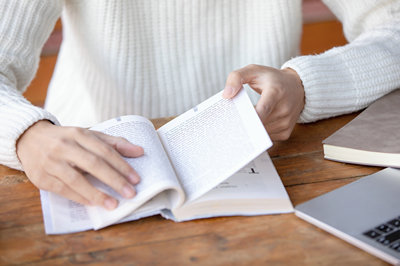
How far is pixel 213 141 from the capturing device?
2.46 ft

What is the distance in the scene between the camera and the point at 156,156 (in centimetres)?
73

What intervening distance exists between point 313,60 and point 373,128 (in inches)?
7.7

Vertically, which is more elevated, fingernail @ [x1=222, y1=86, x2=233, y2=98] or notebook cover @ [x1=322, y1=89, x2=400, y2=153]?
fingernail @ [x1=222, y1=86, x2=233, y2=98]

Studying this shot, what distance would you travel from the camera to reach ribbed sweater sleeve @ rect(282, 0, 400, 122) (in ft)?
3.11

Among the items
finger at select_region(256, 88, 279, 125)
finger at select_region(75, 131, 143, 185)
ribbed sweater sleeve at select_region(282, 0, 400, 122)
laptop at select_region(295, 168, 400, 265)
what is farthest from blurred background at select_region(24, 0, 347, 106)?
finger at select_region(75, 131, 143, 185)

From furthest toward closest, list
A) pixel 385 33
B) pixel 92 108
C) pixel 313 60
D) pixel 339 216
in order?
pixel 92 108
pixel 385 33
pixel 313 60
pixel 339 216

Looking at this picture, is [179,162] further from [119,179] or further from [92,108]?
[92,108]

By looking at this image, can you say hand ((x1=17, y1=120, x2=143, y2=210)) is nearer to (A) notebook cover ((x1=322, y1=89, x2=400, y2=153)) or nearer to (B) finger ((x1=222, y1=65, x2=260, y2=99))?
(B) finger ((x1=222, y1=65, x2=260, y2=99))

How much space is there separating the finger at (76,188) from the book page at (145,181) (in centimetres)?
1

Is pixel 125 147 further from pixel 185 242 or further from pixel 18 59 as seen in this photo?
pixel 18 59

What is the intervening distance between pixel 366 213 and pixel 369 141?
7.8 inches

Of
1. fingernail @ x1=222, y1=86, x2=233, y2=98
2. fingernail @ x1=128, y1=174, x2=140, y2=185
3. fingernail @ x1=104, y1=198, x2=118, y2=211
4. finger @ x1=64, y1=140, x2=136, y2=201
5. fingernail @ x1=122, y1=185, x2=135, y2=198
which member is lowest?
fingernail @ x1=104, y1=198, x2=118, y2=211

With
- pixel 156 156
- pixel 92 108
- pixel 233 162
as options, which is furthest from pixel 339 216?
pixel 92 108

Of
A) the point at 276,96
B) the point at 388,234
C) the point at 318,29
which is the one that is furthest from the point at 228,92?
the point at 318,29
